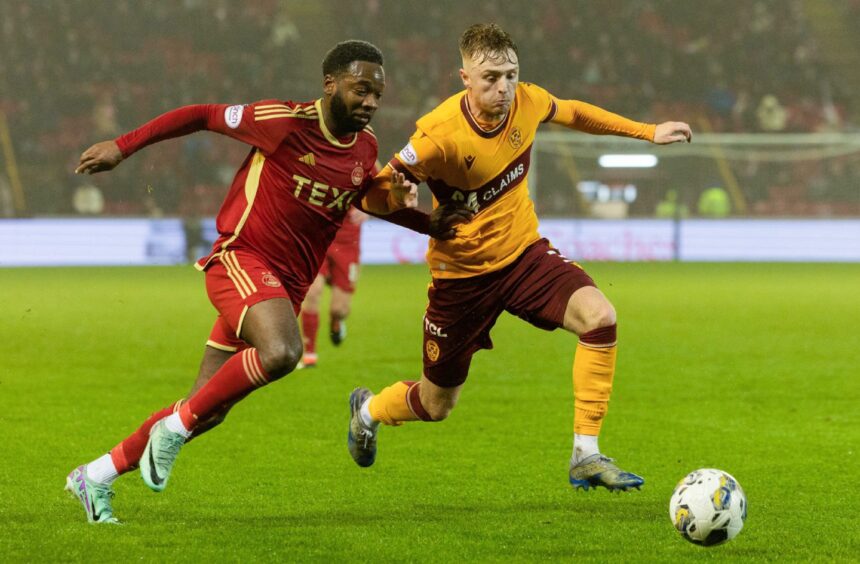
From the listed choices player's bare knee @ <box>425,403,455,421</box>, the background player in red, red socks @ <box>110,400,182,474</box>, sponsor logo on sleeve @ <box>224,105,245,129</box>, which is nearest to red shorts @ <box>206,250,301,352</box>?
red socks @ <box>110,400,182,474</box>

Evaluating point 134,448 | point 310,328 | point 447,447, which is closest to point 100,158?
point 134,448

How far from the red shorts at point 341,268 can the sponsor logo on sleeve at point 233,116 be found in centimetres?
597

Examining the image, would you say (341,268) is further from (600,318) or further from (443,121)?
(600,318)

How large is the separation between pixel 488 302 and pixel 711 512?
1597mm

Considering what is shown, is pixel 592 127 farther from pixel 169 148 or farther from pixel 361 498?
pixel 169 148

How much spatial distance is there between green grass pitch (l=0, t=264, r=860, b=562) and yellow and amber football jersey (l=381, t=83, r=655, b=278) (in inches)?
43.5

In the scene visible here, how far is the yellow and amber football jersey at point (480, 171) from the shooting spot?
5434mm

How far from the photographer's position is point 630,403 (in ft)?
27.8

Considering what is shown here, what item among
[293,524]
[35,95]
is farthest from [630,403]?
[35,95]

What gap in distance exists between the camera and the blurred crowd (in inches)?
1003

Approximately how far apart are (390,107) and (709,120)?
7.51 metres

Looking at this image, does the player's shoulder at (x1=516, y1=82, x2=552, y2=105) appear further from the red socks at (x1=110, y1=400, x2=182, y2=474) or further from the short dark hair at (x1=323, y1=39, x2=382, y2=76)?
the red socks at (x1=110, y1=400, x2=182, y2=474)

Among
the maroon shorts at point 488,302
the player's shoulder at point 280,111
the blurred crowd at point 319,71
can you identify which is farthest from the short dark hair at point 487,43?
the blurred crowd at point 319,71

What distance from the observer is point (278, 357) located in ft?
15.3
